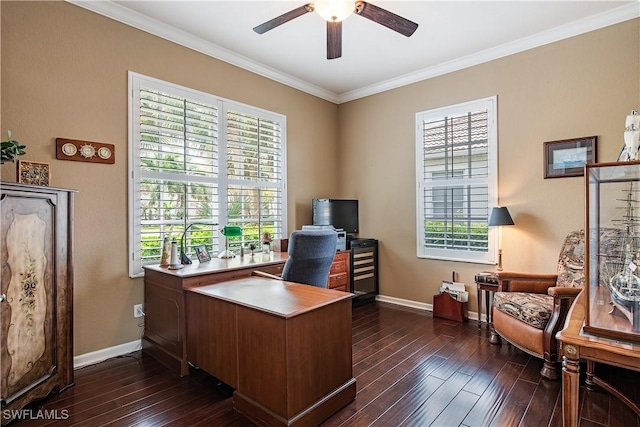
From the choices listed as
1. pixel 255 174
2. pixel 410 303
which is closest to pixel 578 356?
pixel 410 303

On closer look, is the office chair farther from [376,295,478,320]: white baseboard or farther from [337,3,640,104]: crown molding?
[337,3,640,104]: crown molding

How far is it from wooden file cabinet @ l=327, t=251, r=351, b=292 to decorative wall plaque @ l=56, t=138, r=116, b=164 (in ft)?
8.44

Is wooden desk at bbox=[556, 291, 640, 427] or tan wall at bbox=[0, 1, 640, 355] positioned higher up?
tan wall at bbox=[0, 1, 640, 355]

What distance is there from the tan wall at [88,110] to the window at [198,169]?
5.1 inches

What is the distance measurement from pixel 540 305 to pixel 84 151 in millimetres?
3947

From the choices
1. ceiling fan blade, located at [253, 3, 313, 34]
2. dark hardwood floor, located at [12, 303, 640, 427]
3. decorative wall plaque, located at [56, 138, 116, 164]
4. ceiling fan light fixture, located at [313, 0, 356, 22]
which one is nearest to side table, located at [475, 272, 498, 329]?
dark hardwood floor, located at [12, 303, 640, 427]

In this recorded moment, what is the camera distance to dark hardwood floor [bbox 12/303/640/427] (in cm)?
200

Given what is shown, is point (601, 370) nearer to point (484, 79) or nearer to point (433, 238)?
point (433, 238)

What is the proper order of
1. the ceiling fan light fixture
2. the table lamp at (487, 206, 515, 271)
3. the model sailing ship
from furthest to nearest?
1. the table lamp at (487, 206, 515, 271)
2. the ceiling fan light fixture
3. the model sailing ship

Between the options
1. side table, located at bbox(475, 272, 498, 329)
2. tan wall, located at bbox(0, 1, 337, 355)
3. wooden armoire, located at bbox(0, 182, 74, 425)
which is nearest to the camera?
wooden armoire, located at bbox(0, 182, 74, 425)

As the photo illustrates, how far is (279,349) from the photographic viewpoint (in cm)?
181

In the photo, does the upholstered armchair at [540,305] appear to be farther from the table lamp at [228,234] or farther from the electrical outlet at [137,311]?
the electrical outlet at [137,311]

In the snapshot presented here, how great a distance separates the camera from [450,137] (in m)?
4.08

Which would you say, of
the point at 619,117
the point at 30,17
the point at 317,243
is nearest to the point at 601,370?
the point at 619,117
